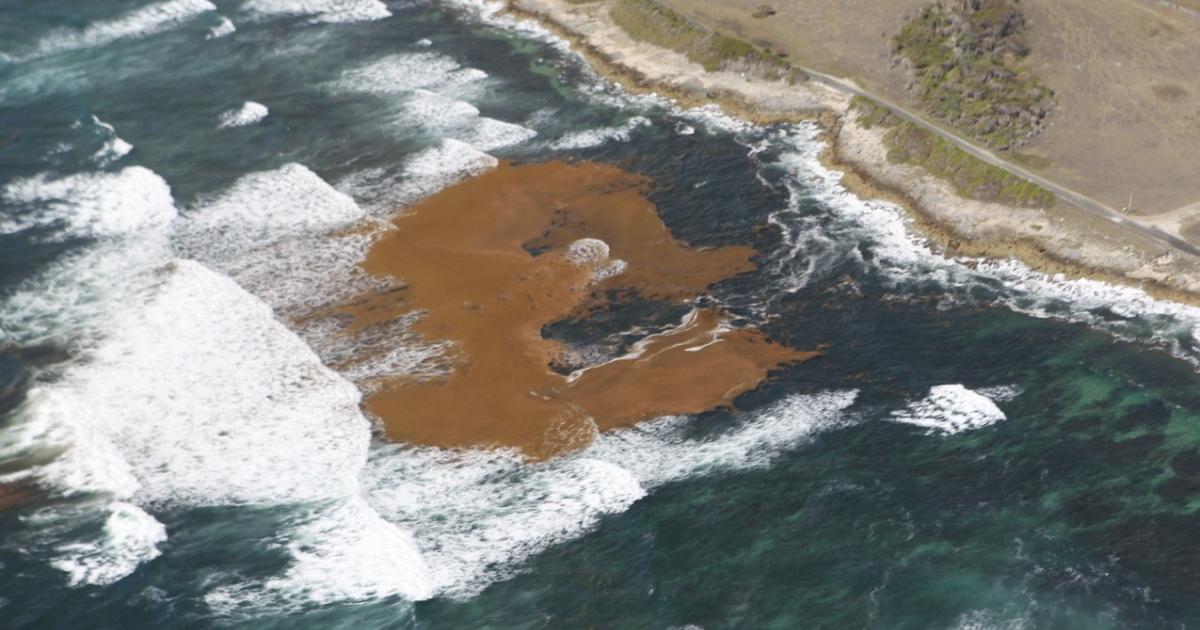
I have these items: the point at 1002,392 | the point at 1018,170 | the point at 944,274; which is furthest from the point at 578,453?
the point at 1018,170

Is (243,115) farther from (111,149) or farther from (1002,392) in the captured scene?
(1002,392)

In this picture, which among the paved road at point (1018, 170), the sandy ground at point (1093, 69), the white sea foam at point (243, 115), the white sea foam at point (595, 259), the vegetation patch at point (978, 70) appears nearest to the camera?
the paved road at point (1018, 170)

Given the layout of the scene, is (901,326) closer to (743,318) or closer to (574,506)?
(743,318)

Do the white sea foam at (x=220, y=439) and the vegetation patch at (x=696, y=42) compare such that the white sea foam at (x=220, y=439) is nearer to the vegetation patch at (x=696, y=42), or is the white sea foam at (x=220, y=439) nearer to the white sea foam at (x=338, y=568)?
the white sea foam at (x=338, y=568)

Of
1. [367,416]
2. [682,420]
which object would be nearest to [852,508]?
[682,420]

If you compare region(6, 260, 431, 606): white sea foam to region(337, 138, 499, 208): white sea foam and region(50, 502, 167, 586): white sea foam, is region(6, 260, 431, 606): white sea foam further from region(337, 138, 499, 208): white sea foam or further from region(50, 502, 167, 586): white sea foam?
region(337, 138, 499, 208): white sea foam

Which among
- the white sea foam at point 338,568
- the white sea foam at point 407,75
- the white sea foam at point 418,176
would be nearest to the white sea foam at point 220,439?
the white sea foam at point 338,568

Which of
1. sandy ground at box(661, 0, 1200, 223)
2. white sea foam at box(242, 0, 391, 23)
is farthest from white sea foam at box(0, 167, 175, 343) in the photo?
sandy ground at box(661, 0, 1200, 223)
